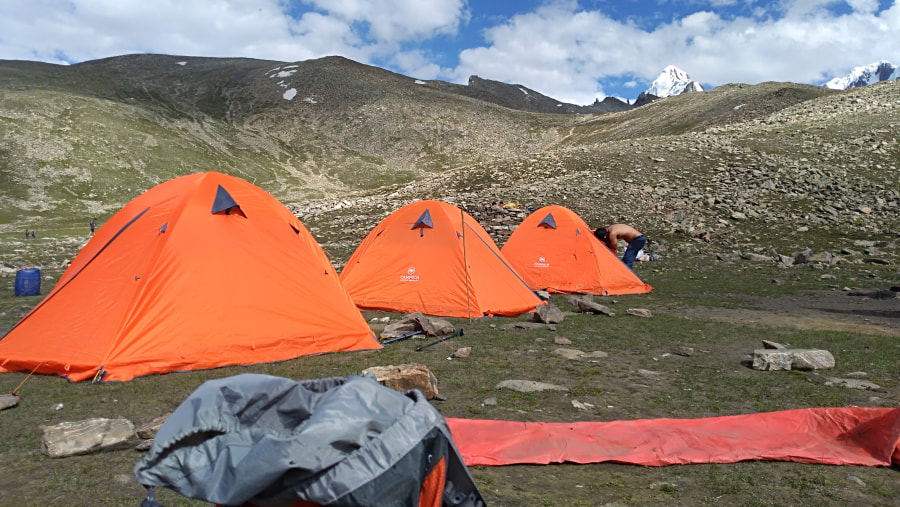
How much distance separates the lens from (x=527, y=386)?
7348mm

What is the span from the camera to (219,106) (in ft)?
346

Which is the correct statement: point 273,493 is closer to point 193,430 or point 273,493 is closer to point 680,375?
point 193,430

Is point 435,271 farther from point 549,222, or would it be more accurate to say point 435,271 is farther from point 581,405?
point 581,405

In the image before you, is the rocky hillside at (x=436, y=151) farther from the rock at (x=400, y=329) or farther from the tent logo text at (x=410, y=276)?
the rock at (x=400, y=329)

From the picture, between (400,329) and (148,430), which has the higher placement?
(148,430)

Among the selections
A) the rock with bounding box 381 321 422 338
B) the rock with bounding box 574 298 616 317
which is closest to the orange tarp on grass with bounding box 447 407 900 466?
the rock with bounding box 381 321 422 338

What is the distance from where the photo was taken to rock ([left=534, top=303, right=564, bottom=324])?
11.7 m

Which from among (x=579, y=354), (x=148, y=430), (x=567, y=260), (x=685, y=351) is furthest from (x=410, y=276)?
(x=148, y=430)

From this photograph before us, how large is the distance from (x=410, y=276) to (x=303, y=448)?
10188 millimetres

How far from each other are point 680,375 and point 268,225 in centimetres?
681

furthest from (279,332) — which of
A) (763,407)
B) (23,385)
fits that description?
(763,407)

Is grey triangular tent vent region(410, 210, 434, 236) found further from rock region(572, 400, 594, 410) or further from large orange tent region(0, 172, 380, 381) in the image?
rock region(572, 400, 594, 410)

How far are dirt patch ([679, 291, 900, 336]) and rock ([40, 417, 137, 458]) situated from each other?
11225 millimetres

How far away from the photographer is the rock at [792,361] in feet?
26.8
